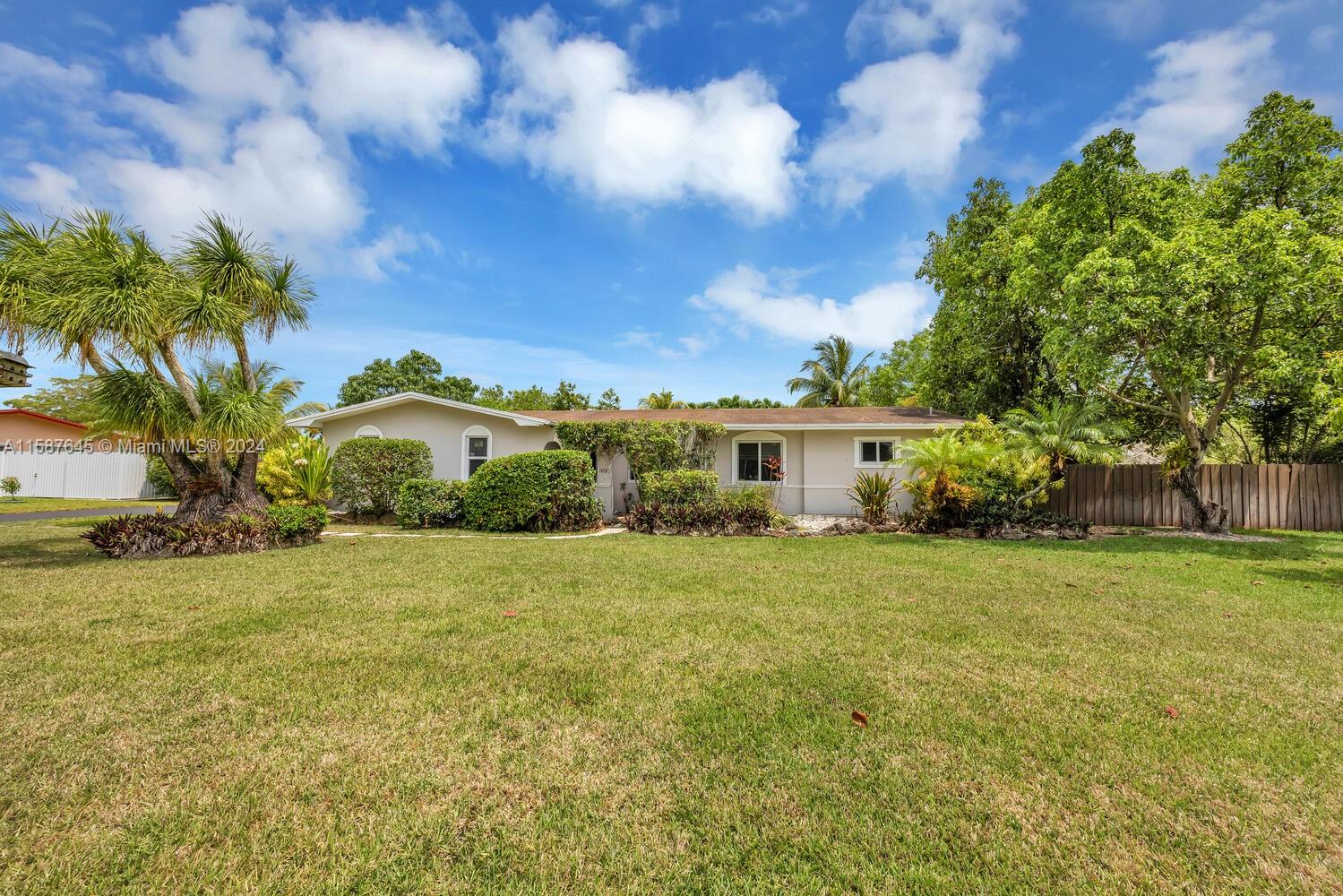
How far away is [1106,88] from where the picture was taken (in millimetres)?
12609

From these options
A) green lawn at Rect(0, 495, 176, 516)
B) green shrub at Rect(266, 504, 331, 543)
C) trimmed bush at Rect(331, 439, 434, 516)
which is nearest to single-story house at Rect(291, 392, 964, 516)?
trimmed bush at Rect(331, 439, 434, 516)

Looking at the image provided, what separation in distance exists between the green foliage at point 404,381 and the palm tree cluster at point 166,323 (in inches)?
1223

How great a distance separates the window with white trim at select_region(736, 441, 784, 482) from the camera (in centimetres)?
1814

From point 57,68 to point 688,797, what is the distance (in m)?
14.8

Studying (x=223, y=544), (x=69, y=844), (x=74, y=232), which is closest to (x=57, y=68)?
(x=74, y=232)

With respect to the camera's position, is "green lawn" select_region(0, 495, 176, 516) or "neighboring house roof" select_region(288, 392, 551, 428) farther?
"green lawn" select_region(0, 495, 176, 516)

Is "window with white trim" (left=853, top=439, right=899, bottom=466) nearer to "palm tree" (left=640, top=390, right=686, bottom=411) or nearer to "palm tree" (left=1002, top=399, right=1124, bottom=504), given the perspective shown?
"palm tree" (left=1002, top=399, right=1124, bottom=504)

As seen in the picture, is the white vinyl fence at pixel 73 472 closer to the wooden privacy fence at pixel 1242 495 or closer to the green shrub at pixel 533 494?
the green shrub at pixel 533 494

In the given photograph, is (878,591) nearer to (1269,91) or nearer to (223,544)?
(223,544)

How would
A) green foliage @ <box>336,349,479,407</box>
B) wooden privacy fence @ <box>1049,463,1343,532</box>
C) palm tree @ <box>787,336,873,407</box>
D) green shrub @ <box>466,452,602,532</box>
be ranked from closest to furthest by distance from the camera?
green shrub @ <box>466,452,602,532</box>, wooden privacy fence @ <box>1049,463,1343,532</box>, palm tree @ <box>787,336,873,407</box>, green foliage @ <box>336,349,479,407</box>

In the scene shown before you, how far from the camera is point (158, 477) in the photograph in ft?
75.2

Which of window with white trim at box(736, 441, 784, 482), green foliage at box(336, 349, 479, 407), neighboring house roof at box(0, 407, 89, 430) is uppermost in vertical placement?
green foliage at box(336, 349, 479, 407)

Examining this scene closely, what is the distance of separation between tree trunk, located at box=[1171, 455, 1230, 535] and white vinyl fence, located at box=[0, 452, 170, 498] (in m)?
36.3

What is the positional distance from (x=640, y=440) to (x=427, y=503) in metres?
5.47
